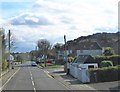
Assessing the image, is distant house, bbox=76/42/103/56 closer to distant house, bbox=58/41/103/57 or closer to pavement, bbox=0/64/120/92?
distant house, bbox=58/41/103/57

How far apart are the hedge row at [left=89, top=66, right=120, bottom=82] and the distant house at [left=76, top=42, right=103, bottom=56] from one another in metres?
84.7

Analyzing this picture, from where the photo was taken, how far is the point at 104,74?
31.7 meters

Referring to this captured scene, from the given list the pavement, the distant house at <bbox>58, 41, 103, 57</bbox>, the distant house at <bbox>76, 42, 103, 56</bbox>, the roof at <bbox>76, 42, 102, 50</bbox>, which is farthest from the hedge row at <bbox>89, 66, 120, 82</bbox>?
the roof at <bbox>76, 42, 102, 50</bbox>

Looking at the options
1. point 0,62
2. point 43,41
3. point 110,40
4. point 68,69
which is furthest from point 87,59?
point 43,41

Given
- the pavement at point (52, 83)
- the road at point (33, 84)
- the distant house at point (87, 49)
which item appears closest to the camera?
the pavement at point (52, 83)

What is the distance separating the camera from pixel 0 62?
57.0m

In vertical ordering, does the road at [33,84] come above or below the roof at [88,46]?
below

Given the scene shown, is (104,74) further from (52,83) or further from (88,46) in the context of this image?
(88,46)

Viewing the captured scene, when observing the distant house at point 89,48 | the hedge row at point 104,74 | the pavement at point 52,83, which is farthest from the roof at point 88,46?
the hedge row at point 104,74

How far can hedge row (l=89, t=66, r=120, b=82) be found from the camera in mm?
31473

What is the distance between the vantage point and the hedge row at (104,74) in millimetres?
31473

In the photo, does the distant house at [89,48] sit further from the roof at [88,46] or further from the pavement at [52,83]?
the pavement at [52,83]

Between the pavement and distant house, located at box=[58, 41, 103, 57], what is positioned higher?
distant house, located at box=[58, 41, 103, 57]

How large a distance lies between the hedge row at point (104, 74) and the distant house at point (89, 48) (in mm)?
84721
